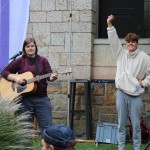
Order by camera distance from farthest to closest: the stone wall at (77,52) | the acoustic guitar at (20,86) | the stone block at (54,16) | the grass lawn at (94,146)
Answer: the stone block at (54,16)
the stone wall at (77,52)
the grass lawn at (94,146)
the acoustic guitar at (20,86)

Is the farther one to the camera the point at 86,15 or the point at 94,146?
the point at 86,15

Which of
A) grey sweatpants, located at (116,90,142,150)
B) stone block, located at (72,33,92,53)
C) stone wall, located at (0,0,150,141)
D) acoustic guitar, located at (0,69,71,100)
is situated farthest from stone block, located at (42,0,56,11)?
grey sweatpants, located at (116,90,142,150)

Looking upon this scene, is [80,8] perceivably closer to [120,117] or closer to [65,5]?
[65,5]

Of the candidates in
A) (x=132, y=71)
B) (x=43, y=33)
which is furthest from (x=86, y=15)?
(x=132, y=71)

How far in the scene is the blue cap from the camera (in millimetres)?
3367

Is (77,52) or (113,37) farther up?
(113,37)

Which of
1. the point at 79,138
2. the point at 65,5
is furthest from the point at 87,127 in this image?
the point at 65,5

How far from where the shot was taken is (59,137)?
3.40 meters

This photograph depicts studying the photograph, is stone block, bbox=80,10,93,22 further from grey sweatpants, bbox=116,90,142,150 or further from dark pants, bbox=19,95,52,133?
dark pants, bbox=19,95,52,133

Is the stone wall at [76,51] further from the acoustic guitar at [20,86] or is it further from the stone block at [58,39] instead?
the acoustic guitar at [20,86]

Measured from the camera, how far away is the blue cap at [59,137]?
11.0ft

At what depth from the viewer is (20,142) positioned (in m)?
5.39

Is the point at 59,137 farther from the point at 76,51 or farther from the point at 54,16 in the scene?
the point at 54,16

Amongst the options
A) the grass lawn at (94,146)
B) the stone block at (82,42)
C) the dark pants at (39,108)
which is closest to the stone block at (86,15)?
the stone block at (82,42)
